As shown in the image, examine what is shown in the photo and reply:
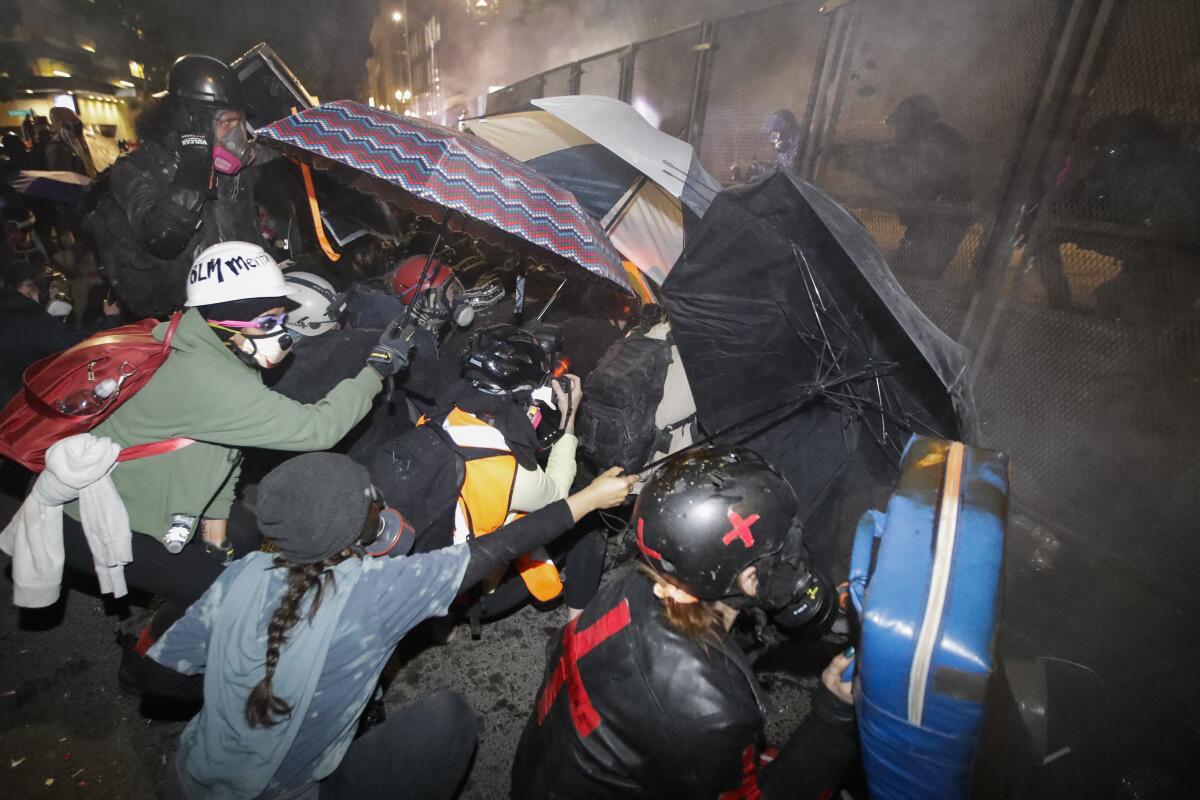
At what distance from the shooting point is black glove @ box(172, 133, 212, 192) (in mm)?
5055

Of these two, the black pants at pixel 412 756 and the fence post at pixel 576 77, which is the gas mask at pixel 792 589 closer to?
the black pants at pixel 412 756

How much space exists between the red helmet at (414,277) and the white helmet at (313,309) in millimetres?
506

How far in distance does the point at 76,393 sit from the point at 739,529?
10.1 feet

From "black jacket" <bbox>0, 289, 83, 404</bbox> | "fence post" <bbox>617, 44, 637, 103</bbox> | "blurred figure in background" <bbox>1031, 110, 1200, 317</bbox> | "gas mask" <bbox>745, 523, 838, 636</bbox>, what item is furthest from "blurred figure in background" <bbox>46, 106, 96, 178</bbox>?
"blurred figure in background" <bbox>1031, 110, 1200, 317</bbox>

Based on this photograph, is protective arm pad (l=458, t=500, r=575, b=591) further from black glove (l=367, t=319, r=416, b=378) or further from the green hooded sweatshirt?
black glove (l=367, t=319, r=416, b=378)

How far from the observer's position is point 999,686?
57.2 inches

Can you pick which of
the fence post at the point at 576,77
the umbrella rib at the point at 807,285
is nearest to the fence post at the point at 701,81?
the fence post at the point at 576,77

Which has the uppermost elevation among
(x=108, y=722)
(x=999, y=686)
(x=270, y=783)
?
(x=999, y=686)

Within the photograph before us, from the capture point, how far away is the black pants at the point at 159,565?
9.40 feet

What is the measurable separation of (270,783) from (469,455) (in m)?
1.50

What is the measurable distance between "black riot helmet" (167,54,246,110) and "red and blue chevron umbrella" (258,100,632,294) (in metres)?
3.09

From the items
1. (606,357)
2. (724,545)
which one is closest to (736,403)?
(606,357)

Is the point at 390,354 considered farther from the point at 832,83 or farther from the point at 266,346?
the point at 832,83

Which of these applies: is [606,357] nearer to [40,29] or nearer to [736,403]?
[736,403]
